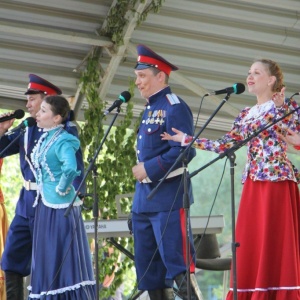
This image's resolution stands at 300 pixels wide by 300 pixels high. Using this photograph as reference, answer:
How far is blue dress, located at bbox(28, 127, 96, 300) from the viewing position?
230 inches

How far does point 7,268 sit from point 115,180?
327 centimetres

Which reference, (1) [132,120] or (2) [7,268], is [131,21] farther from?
(2) [7,268]

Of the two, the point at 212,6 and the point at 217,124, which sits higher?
the point at 212,6

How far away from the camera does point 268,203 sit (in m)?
5.26

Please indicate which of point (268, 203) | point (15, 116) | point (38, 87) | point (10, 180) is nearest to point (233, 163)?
A: point (268, 203)

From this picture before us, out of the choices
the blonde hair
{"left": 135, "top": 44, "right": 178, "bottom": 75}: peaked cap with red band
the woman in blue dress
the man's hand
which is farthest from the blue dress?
the blonde hair

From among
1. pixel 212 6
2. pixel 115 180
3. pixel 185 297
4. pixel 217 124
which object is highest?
pixel 212 6

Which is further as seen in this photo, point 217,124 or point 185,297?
point 217,124

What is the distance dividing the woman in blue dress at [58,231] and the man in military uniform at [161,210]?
1.58ft

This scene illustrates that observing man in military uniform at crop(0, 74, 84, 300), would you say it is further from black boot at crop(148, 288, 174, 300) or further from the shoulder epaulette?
black boot at crop(148, 288, 174, 300)

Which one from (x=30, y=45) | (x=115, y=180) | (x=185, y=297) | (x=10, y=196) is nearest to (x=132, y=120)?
(x=115, y=180)

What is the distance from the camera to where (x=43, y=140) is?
20.1 ft

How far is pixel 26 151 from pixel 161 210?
120 cm

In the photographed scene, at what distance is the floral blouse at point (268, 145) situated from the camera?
529 centimetres
